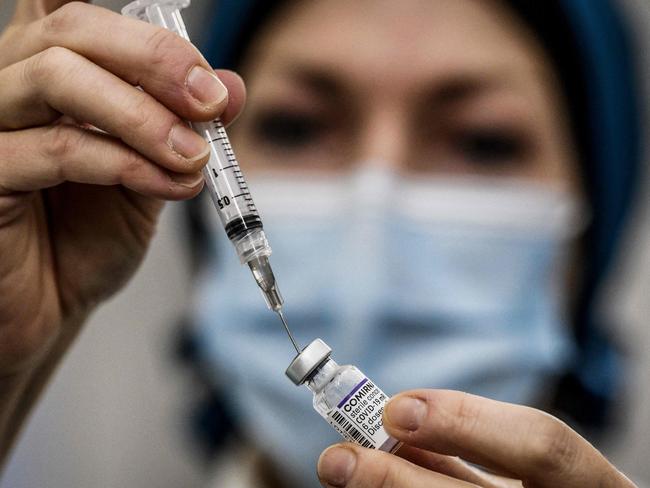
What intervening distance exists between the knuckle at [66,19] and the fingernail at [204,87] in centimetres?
17

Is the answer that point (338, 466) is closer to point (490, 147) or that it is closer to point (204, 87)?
point (204, 87)

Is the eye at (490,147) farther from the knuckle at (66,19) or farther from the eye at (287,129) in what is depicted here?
the knuckle at (66,19)

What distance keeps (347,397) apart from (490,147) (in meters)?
1.17

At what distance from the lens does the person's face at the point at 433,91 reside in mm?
1741

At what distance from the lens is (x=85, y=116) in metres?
0.80

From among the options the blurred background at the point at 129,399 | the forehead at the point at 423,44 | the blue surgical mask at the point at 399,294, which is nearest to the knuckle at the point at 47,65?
the blue surgical mask at the point at 399,294

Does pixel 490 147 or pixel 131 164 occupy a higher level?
pixel 131 164

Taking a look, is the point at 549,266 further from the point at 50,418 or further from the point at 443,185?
the point at 50,418

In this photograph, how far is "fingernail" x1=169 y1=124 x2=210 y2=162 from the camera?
78 cm

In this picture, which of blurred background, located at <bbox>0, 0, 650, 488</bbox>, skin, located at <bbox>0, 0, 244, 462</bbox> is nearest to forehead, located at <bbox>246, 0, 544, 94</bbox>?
blurred background, located at <bbox>0, 0, 650, 488</bbox>

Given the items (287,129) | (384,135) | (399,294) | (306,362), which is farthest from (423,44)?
(306,362)

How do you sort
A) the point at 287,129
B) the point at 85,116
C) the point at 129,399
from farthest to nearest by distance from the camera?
the point at 129,399 < the point at 287,129 < the point at 85,116

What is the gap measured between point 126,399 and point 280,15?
1420 mm

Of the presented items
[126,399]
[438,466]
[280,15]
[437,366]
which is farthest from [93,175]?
[126,399]
